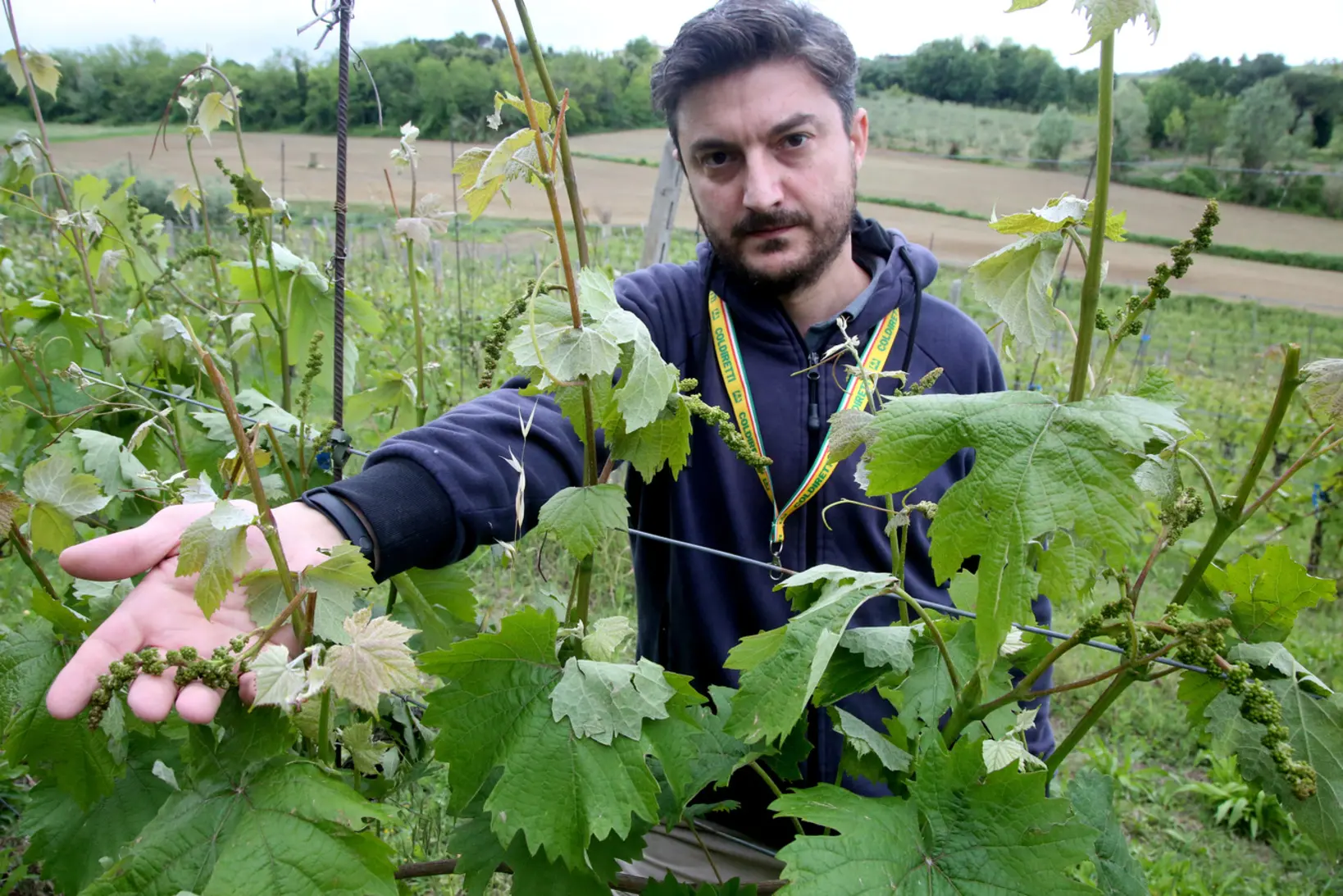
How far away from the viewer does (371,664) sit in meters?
0.86

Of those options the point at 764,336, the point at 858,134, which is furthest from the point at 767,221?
the point at 858,134

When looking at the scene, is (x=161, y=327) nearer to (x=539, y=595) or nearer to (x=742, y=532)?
(x=539, y=595)

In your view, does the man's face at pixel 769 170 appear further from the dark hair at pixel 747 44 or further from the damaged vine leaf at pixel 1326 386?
the damaged vine leaf at pixel 1326 386

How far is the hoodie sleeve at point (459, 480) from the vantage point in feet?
4.22

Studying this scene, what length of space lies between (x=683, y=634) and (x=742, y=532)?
32cm

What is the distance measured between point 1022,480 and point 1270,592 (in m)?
0.44

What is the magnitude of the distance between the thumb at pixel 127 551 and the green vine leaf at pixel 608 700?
0.48m

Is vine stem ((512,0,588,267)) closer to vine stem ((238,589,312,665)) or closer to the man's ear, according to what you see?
vine stem ((238,589,312,665))

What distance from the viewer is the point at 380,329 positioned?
2.15 meters

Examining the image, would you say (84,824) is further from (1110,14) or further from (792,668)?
(1110,14)

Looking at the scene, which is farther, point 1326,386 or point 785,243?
point 785,243

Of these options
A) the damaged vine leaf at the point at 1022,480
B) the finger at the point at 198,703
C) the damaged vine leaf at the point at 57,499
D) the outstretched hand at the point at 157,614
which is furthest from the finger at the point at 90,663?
the damaged vine leaf at the point at 1022,480

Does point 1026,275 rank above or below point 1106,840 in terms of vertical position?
above

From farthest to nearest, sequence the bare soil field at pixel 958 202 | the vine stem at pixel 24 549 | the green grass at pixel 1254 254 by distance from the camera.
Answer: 1. the green grass at pixel 1254 254
2. the bare soil field at pixel 958 202
3. the vine stem at pixel 24 549
